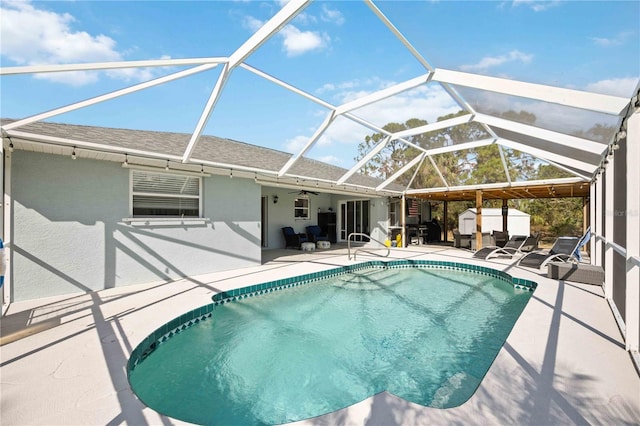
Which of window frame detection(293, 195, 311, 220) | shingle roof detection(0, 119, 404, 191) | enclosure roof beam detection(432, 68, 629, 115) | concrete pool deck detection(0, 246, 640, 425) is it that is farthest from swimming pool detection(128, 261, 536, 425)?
window frame detection(293, 195, 311, 220)

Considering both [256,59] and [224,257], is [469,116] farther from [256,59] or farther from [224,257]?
[224,257]

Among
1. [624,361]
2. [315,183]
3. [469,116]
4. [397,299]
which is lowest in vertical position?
[397,299]

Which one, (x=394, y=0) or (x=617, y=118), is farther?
(x=394, y=0)

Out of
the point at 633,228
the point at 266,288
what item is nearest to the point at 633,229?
the point at 633,228

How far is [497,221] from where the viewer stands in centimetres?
1919

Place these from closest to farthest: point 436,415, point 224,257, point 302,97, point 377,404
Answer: point 436,415 < point 377,404 < point 302,97 < point 224,257

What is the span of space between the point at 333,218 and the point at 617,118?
13.4m

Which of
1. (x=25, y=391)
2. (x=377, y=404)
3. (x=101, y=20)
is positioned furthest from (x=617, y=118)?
(x=101, y=20)

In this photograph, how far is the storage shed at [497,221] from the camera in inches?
736

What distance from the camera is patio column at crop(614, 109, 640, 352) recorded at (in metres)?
2.96

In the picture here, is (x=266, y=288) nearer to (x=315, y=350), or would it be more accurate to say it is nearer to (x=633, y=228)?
(x=315, y=350)

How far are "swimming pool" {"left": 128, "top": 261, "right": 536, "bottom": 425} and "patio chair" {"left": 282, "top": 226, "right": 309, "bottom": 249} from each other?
5.91 metres

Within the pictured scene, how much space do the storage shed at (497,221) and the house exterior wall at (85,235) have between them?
1689cm

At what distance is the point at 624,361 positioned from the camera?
318cm
